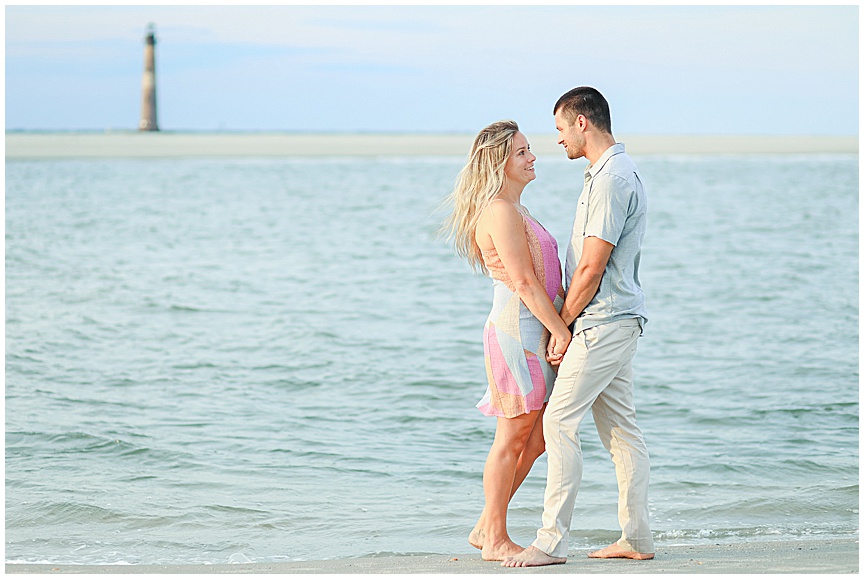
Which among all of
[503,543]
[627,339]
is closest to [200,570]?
[503,543]

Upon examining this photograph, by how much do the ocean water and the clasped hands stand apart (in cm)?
137

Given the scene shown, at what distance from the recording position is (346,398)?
7598 mm

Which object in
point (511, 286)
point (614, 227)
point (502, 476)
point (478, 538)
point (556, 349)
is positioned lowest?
point (478, 538)

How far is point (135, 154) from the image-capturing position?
5100 centimetres

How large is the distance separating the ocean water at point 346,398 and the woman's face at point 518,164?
131cm

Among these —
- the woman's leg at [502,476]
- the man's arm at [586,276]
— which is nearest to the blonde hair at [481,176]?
the man's arm at [586,276]

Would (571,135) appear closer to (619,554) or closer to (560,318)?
(560,318)

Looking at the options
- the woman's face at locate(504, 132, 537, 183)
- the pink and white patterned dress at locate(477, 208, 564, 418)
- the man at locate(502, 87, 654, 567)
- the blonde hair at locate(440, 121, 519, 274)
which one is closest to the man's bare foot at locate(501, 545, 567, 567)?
the man at locate(502, 87, 654, 567)

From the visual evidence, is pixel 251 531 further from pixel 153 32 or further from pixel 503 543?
pixel 153 32

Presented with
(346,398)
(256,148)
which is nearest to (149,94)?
(256,148)

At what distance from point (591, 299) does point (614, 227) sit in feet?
0.97

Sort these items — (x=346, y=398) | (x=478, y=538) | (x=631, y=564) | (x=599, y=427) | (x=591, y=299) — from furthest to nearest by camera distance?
1. (x=346, y=398)
2. (x=478, y=538)
3. (x=599, y=427)
4. (x=631, y=564)
5. (x=591, y=299)

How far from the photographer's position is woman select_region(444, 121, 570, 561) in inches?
149

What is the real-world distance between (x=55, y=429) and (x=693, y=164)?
4362cm
